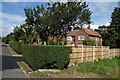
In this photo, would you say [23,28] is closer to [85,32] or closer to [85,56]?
[85,32]

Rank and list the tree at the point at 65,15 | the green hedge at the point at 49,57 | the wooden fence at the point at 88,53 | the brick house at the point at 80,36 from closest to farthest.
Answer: the green hedge at the point at 49,57
the wooden fence at the point at 88,53
the tree at the point at 65,15
the brick house at the point at 80,36

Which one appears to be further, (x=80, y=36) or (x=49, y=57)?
(x=80, y=36)

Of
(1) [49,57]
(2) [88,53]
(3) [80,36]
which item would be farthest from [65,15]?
(3) [80,36]

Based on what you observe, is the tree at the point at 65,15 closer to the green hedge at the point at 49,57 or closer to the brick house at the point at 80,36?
the green hedge at the point at 49,57

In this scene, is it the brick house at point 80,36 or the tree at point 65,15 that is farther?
the brick house at point 80,36

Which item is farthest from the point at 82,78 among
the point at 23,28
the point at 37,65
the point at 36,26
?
the point at 23,28

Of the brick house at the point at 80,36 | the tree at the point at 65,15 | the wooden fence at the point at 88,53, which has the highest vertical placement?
the tree at the point at 65,15

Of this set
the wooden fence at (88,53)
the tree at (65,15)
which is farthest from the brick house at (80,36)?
the wooden fence at (88,53)

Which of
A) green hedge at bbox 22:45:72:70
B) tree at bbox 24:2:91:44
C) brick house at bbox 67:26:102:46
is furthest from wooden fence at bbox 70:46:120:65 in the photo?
brick house at bbox 67:26:102:46

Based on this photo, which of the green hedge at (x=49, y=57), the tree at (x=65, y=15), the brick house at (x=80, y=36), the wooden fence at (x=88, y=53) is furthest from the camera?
the brick house at (x=80, y=36)

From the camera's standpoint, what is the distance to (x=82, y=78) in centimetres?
658

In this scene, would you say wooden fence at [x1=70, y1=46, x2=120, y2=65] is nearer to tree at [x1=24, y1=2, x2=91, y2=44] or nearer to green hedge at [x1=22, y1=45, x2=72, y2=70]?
green hedge at [x1=22, y1=45, x2=72, y2=70]

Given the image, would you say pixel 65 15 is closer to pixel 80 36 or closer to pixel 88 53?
pixel 88 53

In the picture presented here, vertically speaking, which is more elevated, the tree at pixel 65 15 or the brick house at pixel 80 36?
the tree at pixel 65 15
